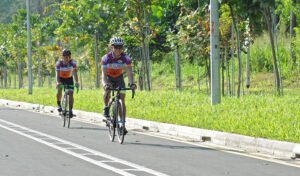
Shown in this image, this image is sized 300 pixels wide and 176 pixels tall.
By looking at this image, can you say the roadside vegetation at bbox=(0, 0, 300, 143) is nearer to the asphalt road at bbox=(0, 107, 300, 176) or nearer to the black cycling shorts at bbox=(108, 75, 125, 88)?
the asphalt road at bbox=(0, 107, 300, 176)

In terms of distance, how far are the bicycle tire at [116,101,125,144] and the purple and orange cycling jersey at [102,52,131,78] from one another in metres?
0.79

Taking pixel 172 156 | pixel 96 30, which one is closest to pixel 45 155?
pixel 172 156

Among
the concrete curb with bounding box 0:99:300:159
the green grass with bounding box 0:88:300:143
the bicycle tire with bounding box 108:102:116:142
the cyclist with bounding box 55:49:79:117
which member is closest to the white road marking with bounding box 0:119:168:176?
the bicycle tire with bounding box 108:102:116:142

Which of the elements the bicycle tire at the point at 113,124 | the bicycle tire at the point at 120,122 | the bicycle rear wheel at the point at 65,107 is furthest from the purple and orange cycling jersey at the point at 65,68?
the bicycle tire at the point at 120,122

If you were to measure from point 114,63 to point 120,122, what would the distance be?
50.6 inches

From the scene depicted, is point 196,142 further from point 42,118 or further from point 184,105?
point 42,118

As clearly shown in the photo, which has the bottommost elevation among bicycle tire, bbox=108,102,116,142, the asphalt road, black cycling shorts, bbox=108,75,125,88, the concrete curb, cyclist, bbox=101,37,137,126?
the asphalt road

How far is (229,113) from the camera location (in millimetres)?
15633

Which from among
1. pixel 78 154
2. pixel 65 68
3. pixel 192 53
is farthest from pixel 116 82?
pixel 192 53

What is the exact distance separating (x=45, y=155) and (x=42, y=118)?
9.41m

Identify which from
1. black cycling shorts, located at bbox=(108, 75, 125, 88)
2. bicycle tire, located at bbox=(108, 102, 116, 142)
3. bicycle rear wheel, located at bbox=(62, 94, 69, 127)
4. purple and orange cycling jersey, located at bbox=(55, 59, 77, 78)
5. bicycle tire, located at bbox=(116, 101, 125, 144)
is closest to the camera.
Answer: bicycle tire, located at bbox=(116, 101, 125, 144)

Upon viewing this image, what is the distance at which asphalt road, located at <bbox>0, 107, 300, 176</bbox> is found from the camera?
9125 mm

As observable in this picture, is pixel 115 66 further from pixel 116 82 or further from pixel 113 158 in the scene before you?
pixel 113 158

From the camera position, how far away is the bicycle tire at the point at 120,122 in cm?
1266
